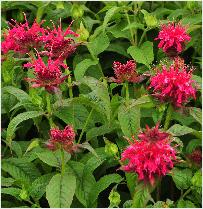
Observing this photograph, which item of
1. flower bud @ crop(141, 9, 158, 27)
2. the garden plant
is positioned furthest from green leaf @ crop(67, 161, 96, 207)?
flower bud @ crop(141, 9, 158, 27)

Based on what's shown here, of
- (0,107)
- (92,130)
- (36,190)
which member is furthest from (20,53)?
(36,190)

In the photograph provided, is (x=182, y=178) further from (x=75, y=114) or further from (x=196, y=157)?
(x=75, y=114)

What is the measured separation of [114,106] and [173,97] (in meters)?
0.26

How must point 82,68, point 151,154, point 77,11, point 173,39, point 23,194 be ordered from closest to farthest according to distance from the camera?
point 151,154
point 23,194
point 173,39
point 82,68
point 77,11

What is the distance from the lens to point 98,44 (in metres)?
1.78

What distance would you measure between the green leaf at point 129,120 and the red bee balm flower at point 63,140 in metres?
0.14

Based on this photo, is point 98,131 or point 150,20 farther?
point 150,20

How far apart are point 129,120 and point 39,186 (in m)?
0.33

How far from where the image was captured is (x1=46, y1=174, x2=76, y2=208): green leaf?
136cm

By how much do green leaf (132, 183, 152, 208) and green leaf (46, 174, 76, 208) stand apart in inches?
8.2

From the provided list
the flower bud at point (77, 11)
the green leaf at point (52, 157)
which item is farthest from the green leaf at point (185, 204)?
the flower bud at point (77, 11)

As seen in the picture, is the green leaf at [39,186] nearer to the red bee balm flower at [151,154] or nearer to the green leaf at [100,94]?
the green leaf at [100,94]

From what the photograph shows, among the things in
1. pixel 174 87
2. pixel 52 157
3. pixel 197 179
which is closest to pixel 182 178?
pixel 197 179

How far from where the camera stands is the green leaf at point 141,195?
3.94 ft
